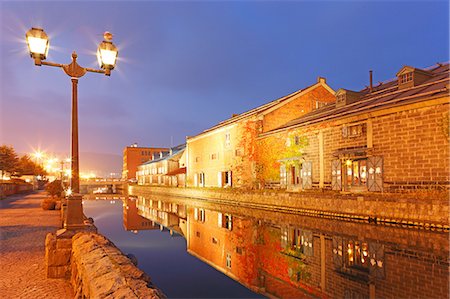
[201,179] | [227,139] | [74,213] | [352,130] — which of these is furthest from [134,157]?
[74,213]

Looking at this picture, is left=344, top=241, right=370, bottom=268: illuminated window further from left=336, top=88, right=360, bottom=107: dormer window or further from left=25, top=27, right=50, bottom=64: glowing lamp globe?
left=336, top=88, right=360, bottom=107: dormer window

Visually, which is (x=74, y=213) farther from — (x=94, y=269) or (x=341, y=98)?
(x=341, y=98)

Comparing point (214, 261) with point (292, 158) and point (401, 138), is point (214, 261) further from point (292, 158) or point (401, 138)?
point (292, 158)

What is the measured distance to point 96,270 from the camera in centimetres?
426

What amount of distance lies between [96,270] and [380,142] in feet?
53.1

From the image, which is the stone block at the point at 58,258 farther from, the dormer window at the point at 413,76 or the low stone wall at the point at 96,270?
the dormer window at the point at 413,76

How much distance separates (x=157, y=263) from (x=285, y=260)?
13.2 ft

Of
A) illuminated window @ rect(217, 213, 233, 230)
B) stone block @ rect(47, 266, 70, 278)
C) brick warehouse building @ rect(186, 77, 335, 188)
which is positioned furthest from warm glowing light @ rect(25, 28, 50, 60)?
brick warehouse building @ rect(186, 77, 335, 188)

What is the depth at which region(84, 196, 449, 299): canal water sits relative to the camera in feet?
23.2

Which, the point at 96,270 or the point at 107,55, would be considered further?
the point at 107,55

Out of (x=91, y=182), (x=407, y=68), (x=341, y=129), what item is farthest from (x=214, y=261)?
(x=91, y=182)

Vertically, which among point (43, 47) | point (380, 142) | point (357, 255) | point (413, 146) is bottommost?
point (357, 255)

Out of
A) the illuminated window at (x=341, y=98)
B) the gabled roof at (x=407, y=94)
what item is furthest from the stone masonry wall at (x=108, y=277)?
the illuminated window at (x=341, y=98)

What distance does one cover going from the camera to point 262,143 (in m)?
27.4
